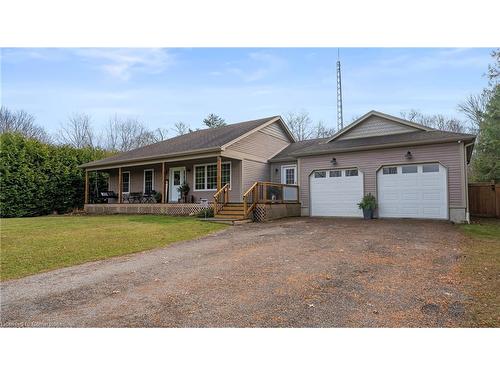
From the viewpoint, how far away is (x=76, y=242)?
28.8 ft

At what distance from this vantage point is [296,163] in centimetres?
1738

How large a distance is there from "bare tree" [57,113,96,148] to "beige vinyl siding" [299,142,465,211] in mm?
30314

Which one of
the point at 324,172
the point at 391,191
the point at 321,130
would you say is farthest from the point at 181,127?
the point at 391,191

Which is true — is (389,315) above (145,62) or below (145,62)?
below

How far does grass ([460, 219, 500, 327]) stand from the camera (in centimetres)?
367

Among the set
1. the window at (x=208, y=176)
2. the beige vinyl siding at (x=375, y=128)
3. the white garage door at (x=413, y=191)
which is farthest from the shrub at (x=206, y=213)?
the beige vinyl siding at (x=375, y=128)

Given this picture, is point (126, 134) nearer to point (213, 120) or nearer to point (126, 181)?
point (213, 120)

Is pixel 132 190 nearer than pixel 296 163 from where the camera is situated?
No

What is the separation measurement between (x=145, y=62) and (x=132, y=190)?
1648 cm
